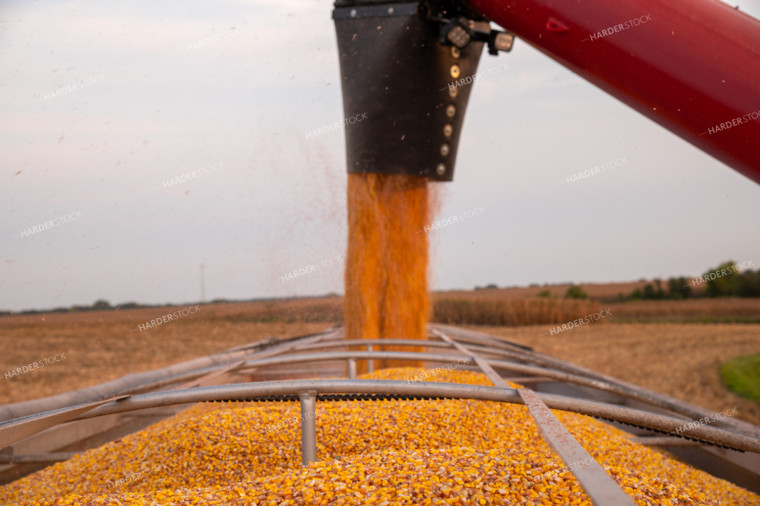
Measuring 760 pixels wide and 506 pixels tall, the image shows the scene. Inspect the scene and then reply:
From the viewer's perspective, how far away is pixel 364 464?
1590 mm

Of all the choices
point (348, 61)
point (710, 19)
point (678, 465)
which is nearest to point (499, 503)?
point (678, 465)

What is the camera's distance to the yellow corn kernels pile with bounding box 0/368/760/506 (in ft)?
4.59

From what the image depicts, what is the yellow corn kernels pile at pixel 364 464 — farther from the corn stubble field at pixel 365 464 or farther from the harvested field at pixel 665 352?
the harvested field at pixel 665 352

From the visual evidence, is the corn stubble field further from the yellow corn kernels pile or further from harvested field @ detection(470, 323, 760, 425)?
harvested field @ detection(470, 323, 760, 425)

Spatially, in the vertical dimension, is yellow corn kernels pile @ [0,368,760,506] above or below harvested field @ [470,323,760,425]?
above

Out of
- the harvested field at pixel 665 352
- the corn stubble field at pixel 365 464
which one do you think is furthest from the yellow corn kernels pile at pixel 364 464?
the harvested field at pixel 665 352

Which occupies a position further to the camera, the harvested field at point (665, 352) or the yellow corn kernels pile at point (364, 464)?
the harvested field at point (665, 352)

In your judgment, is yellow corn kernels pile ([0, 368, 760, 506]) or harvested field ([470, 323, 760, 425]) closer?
yellow corn kernels pile ([0, 368, 760, 506])

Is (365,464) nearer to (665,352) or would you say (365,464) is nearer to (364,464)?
(364,464)

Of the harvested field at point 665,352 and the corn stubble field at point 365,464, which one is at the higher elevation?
the corn stubble field at point 365,464

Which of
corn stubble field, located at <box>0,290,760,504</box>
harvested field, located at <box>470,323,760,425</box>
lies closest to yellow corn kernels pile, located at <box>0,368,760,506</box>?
corn stubble field, located at <box>0,290,760,504</box>

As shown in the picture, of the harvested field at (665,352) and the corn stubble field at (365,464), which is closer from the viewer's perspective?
the corn stubble field at (365,464)

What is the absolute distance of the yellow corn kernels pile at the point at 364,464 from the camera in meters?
1.40

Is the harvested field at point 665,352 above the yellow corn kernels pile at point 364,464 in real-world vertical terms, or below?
below
